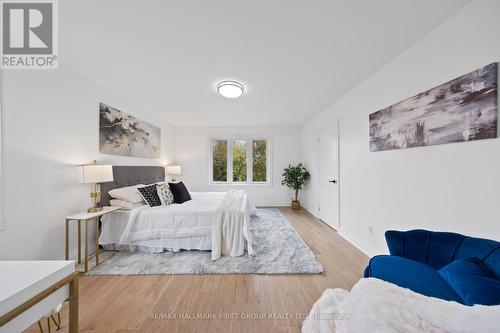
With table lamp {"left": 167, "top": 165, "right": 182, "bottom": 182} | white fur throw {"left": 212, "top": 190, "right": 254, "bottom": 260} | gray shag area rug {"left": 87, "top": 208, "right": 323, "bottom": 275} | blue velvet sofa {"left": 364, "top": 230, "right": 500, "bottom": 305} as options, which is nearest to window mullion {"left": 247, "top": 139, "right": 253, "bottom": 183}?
table lamp {"left": 167, "top": 165, "right": 182, "bottom": 182}

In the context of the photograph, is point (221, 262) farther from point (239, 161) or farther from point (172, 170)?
point (239, 161)

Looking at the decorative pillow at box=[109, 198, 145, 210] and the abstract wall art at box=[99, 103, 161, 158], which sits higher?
the abstract wall art at box=[99, 103, 161, 158]

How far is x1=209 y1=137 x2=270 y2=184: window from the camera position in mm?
5879

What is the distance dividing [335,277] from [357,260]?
22.7 inches

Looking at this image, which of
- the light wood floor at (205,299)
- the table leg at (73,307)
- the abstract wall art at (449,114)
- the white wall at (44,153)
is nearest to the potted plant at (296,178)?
the light wood floor at (205,299)

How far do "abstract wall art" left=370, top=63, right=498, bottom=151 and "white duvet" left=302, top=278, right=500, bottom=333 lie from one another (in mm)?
1318

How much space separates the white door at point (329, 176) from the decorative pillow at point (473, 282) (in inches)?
97.0

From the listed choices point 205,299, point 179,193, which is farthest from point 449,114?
point 179,193

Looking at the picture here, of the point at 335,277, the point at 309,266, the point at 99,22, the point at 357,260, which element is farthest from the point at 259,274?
the point at 99,22

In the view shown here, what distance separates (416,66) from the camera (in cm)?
189

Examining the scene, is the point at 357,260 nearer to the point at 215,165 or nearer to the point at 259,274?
the point at 259,274

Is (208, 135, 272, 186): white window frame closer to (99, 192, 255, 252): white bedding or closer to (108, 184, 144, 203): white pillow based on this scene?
(108, 184, 144, 203): white pillow

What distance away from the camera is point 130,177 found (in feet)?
11.3

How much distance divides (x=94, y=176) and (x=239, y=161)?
393 cm
